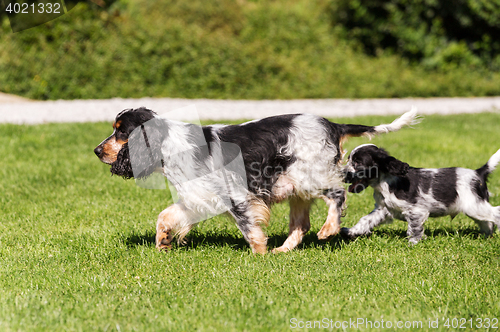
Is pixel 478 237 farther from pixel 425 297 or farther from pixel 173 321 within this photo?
pixel 173 321

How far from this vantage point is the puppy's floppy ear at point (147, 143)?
14.2ft

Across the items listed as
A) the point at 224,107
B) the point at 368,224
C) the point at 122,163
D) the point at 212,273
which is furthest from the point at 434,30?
the point at 212,273

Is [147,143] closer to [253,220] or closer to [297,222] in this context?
[253,220]

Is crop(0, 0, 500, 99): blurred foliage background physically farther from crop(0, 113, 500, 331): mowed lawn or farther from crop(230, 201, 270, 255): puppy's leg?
crop(230, 201, 270, 255): puppy's leg

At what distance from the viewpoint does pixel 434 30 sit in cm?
1844

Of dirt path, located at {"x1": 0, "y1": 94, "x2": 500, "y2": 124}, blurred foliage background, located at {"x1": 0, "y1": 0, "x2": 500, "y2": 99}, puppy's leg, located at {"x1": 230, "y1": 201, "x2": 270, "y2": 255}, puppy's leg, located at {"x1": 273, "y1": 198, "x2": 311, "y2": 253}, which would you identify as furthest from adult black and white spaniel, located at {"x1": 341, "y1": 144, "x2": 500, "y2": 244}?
blurred foliage background, located at {"x1": 0, "y1": 0, "x2": 500, "y2": 99}

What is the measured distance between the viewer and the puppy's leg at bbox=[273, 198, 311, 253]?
4.91m

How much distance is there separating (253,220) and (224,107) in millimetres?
9551

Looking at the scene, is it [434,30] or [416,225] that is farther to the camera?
[434,30]

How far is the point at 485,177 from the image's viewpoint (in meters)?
5.08

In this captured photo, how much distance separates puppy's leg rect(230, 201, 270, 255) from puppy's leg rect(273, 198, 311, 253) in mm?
386

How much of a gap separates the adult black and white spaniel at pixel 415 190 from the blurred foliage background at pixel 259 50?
1098cm

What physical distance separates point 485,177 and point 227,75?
1141 cm

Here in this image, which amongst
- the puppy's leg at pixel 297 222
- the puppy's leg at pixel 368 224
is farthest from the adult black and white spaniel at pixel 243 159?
the puppy's leg at pixel 368 224
